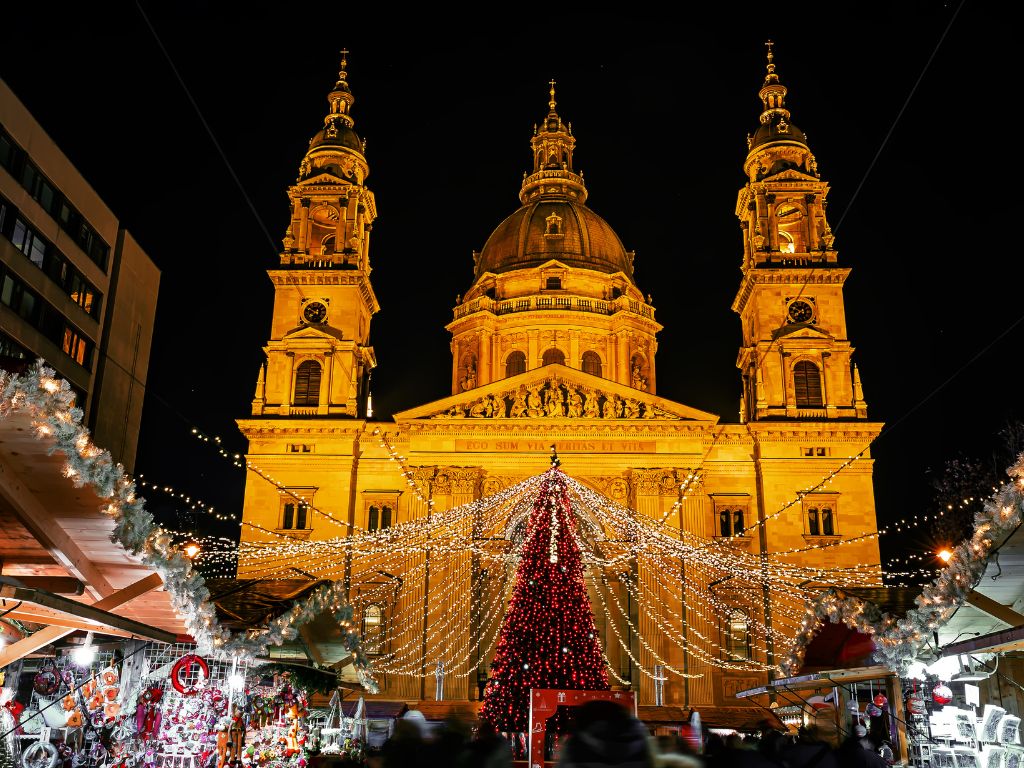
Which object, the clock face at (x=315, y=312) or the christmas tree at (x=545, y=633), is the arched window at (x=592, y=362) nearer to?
the clock face at (x=315, y=312)

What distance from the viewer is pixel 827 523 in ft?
148

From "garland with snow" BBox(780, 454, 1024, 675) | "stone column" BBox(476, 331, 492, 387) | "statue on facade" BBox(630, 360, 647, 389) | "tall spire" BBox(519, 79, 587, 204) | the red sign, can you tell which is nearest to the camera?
"garland with snow" BBox(780, 454, 1024, 675)

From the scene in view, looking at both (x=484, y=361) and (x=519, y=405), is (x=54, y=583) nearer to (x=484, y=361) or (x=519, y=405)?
(x=519, y=405)


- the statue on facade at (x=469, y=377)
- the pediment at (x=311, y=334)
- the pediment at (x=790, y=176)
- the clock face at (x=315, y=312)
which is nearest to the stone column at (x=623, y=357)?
the statue on facade at (x=469, y=377)

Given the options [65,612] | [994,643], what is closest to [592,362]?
[994,643]

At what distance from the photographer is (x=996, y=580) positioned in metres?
13.0

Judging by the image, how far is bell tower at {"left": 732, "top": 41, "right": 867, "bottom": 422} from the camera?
4778 centimetres

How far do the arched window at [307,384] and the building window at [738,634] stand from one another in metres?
20.7

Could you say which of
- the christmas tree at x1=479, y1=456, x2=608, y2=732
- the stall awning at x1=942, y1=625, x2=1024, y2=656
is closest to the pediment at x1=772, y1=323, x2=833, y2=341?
the christmas tree at x1=479, y1=456, x2=608, y2=732

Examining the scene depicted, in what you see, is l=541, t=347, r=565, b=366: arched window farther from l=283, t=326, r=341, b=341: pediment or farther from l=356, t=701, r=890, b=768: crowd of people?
l=356, t=701, r=890, b=768: crowd of people

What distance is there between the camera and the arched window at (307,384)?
48.7 metres

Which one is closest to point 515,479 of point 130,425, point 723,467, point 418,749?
Result: point 723,467

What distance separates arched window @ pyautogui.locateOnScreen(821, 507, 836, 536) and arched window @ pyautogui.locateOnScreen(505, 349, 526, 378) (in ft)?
64.9

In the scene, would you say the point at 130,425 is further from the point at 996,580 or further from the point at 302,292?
the point at 996,580
